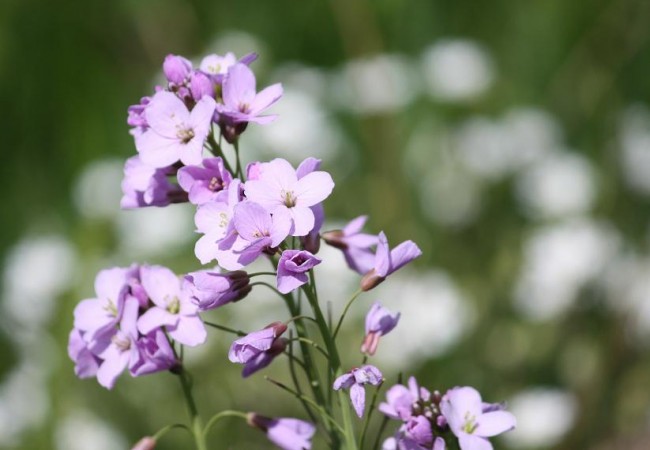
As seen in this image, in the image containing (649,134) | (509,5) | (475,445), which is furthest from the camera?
(509,5)

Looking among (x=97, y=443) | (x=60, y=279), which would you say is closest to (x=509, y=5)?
(x=60, y=279)

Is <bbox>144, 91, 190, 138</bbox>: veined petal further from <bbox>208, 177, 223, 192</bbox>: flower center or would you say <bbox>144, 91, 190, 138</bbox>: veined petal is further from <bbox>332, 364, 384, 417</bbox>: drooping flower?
<bbox>332, 364, 384, 417</bbox>: drooping flower

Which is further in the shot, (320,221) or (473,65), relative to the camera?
(473,65)

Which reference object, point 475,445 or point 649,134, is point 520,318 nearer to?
point 649,134

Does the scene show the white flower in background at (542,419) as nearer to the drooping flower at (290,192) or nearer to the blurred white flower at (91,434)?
the blurred white flower at (91,434)

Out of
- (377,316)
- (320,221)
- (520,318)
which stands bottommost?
(520,318)

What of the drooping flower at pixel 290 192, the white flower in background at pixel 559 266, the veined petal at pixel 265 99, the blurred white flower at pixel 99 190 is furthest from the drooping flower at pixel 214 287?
the blurred white flower at pixel 99 190
